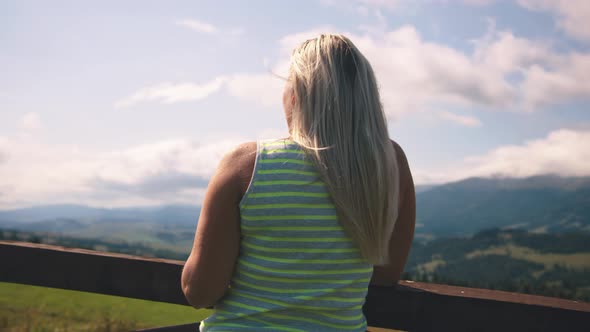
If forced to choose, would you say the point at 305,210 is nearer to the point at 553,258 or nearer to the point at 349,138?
the point at 349,138

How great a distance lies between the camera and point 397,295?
101 inches

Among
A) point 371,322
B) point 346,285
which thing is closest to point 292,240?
point 346,285

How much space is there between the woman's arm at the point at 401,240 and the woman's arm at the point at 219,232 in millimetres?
778

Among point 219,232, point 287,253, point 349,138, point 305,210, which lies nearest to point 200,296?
point 219,232

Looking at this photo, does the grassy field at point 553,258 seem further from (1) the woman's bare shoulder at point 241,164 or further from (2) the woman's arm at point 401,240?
(1) the woman's bare shoulder at point 241,164

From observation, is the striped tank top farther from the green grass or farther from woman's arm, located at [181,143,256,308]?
the green grass

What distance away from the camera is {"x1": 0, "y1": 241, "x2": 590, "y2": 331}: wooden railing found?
8.07 feet

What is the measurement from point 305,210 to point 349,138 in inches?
13.2

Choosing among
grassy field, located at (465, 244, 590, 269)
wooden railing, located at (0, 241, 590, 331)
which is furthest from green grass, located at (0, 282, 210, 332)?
grassy field, located at (465, 244, 590, 269)

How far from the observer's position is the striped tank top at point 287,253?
6.62 ft

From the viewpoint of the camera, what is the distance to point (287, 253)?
2.05m

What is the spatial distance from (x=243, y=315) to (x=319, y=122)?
844 millimetres

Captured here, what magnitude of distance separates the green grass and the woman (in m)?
1.20

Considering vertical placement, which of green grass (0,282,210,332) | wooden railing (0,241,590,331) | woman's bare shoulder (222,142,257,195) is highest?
woman's bare shoulder (222,142,257,195)
